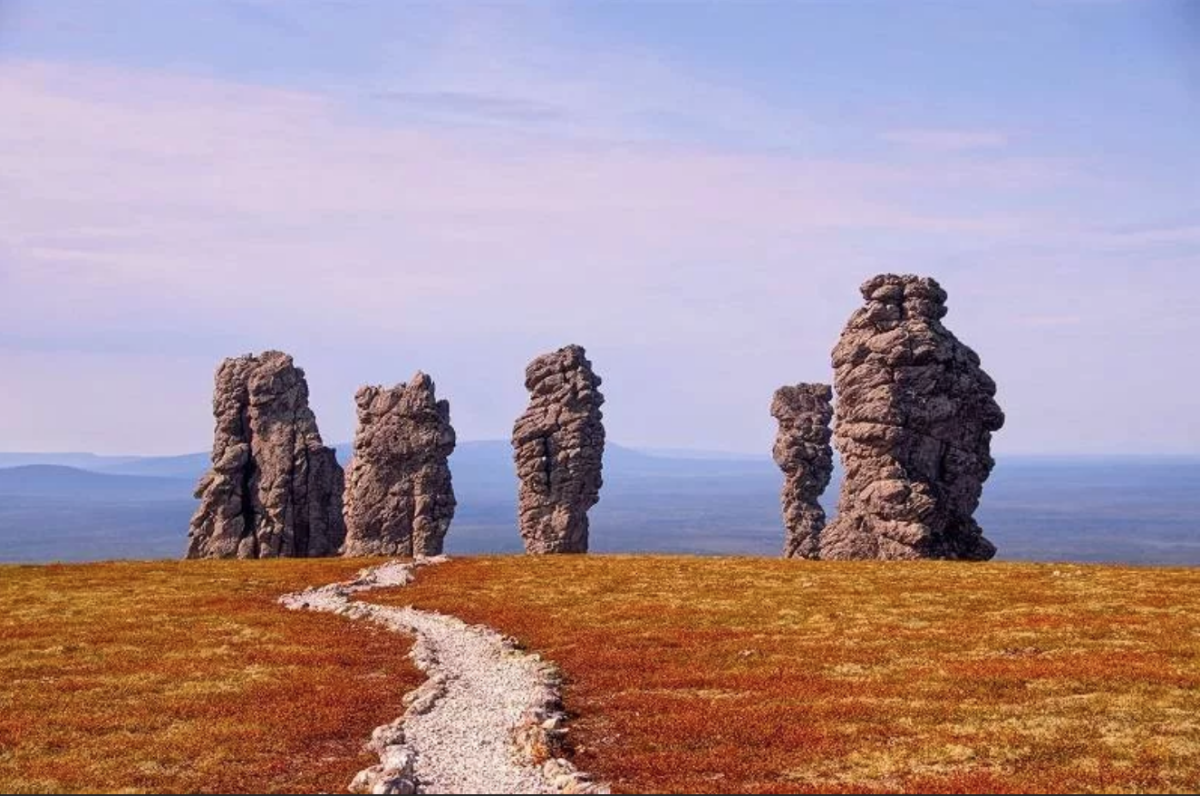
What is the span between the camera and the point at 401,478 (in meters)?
106

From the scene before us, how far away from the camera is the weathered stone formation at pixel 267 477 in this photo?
356 ft

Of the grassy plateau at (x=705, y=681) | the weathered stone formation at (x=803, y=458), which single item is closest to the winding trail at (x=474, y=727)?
the grassy plateau at (x=705, y=681)

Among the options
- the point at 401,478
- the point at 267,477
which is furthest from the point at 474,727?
the point at 267,477

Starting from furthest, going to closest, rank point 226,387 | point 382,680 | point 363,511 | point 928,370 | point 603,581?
point 226,387
point 363,511
point 928,370
point 603,581
point 382,680

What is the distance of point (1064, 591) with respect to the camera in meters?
61.2

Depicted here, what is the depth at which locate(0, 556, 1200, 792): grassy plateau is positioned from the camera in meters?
29.5

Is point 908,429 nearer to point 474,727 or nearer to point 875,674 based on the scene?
point 875,674

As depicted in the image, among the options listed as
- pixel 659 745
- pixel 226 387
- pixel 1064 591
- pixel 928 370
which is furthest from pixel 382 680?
pixel 226 387

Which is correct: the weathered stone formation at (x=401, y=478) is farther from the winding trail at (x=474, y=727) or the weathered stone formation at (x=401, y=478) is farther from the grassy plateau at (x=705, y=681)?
the winding trail at (x=474, y=727)

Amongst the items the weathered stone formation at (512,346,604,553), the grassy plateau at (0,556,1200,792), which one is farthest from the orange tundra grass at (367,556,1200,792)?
the weathered stone formation at (512,346,604,553)

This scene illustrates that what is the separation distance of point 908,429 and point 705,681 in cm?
5076

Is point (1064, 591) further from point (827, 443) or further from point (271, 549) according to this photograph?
point (271, 549)

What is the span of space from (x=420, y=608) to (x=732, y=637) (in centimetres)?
2149

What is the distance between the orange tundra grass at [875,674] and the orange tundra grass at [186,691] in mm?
7469
